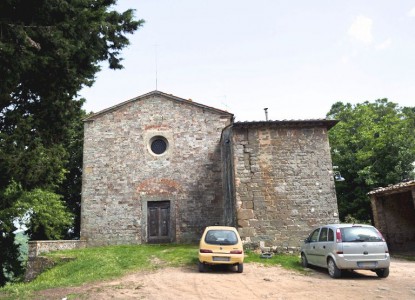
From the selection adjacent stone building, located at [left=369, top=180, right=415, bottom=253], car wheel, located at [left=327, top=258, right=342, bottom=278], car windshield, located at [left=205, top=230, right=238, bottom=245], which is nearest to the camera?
car wheel, located at [left=327, top=258, right=342, bottom=278]

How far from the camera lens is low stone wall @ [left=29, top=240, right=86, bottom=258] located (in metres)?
14.2

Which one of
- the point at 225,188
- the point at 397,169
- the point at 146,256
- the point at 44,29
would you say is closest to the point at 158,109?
the point at 225,188

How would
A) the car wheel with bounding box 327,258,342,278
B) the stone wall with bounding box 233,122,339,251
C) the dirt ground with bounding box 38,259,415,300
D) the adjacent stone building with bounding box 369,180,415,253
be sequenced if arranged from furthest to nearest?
the adjacent stone building with bounding box 369,180,415,253, the stone wall with bounding box 233,122,339,251, the car wheel with bounding box 327,258,342,278, the dirt ground with bounding box 38,259,415,300

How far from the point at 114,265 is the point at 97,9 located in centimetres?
735

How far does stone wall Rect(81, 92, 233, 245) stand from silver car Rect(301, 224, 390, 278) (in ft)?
27.6

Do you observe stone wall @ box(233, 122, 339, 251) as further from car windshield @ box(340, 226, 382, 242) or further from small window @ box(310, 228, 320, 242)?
car windshield @ box(340, 226, 382, 242)

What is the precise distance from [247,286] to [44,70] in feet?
22.0

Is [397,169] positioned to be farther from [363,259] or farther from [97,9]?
[97,9]

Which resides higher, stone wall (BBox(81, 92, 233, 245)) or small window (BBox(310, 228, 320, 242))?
stone wall (BBox(81, 92, 233, 245))

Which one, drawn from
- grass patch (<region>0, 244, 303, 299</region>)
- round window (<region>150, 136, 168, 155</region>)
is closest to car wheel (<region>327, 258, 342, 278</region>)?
grass patch (<region>0, 244, 303, 299</region>)

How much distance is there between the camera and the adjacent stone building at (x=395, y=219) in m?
15.8

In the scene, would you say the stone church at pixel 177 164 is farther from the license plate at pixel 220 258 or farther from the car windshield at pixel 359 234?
the car windshield at pixel 359 234

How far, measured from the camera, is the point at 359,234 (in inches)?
334

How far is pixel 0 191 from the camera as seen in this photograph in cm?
732
